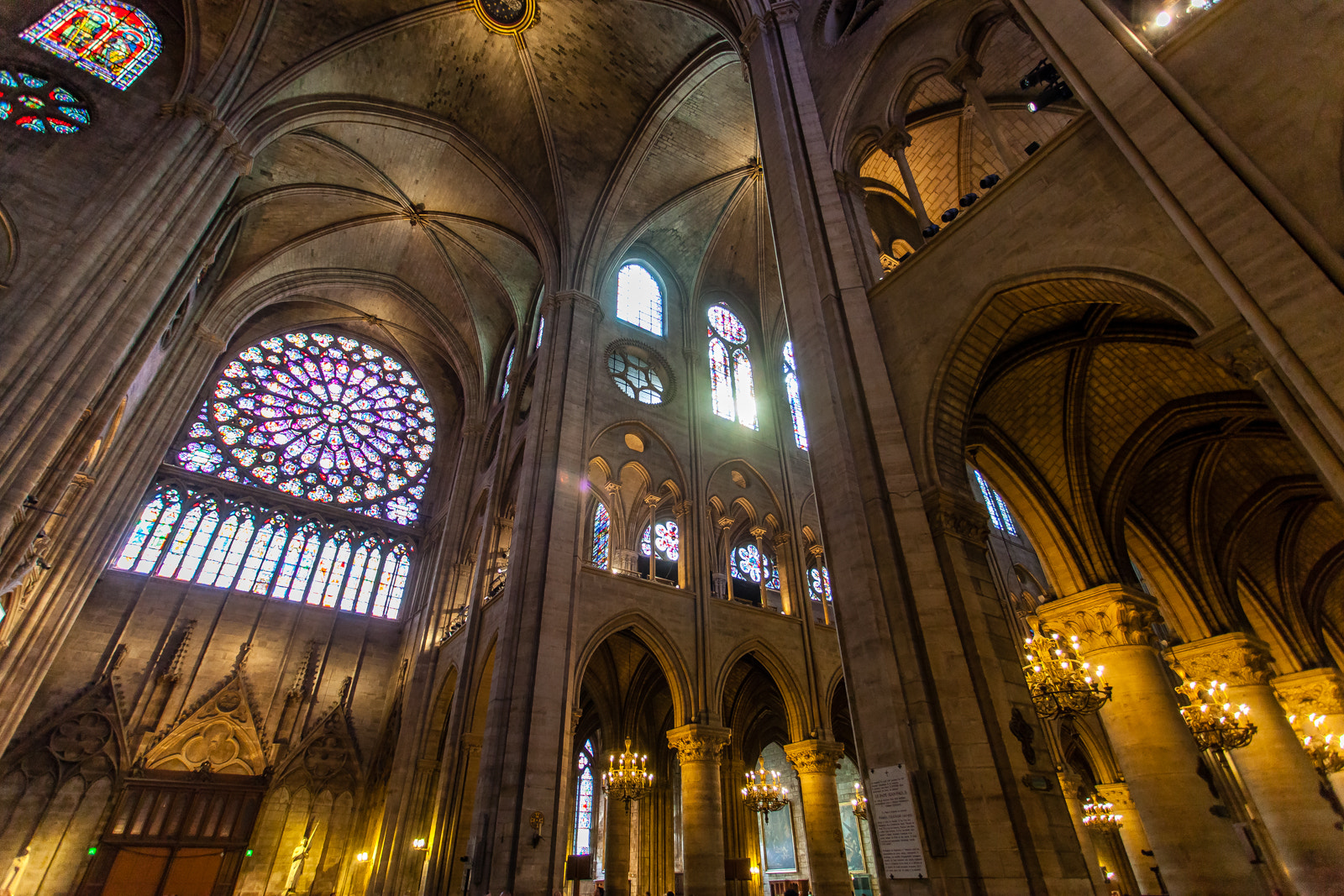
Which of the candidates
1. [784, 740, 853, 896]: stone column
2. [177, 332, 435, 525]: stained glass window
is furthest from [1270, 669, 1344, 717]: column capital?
[177, 332, 435, 525]: stained glass window

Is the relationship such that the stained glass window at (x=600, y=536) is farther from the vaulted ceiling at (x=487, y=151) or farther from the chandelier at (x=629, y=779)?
the vaulted ceiling at (x=487, y=151)

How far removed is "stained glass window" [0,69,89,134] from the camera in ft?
30.6

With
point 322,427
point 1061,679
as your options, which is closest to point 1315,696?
point 1061,679

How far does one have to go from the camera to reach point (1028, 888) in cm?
462

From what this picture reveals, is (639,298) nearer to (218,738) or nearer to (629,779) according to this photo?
(629,779)

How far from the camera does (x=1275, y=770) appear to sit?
8.84 m

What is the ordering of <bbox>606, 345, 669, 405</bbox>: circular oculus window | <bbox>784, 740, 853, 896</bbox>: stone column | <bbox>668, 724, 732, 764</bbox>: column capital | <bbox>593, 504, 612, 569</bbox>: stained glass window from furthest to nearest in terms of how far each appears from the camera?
1. <bbox>593, 504, 612, 569</bbox>: stained glass window
2. <bbox>606, 345, 669, 405</bbox>: circular oculus window
3. <bbox>668, 724, 732, 764</bbox>: column capital
4. <bbox>784, 740, 853, 896</bbox>: stone column

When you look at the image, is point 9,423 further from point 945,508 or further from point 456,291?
point 456,291

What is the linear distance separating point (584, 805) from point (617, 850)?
3.69m

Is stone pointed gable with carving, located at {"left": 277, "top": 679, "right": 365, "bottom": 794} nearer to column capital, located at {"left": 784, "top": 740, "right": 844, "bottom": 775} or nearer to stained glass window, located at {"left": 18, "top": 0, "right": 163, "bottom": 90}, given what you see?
column capital, located at {"left": 784, "top": 740, "right": 844, "bottom": 775}

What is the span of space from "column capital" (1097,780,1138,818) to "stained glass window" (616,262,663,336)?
17.0 metres

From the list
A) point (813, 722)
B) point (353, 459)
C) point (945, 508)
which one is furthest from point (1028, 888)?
point (353, 459)

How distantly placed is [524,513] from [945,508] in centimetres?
876

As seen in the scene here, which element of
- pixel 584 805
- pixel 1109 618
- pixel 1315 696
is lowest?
pixel 584 805
